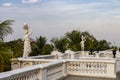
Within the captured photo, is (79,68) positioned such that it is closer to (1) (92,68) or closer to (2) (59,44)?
(1) (92,68)

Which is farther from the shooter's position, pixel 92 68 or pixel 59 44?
pixel 59 44

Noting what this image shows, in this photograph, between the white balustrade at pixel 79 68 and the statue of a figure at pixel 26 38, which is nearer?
the white balustrade at pixel 79 68

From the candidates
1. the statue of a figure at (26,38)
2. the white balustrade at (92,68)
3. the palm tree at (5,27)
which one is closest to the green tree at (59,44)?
the statue of a figure at (26,38)

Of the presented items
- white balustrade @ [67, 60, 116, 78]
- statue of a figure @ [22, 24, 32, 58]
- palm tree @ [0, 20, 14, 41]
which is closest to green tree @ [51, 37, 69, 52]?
statue of a figure @ [22, 24, 32, 58]

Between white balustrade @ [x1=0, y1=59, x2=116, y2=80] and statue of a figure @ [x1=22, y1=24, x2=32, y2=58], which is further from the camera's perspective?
statue of a figure @ [x1=22, y1=24, x2=32, y2=58]

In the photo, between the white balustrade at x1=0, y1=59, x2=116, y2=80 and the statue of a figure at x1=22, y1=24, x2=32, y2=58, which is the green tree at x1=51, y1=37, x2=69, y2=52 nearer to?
the statue of a figure at x1=22, y1=24, x2=32, y2=58

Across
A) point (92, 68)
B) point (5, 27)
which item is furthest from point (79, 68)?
point (5, 27)

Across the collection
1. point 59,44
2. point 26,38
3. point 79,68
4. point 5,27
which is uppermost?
point 5,27

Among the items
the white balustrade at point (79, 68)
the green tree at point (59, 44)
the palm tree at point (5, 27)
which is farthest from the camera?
the green tree at point (59, 44)

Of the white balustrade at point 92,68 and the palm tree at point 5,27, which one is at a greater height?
the palm tree at point 5,27

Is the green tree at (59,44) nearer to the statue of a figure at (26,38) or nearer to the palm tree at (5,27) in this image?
the statue of a figure at (26,38)

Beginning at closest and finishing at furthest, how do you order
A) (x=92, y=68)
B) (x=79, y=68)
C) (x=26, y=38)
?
(x=92, y=68) < (x=79, y=68) < (x=26, y=38)

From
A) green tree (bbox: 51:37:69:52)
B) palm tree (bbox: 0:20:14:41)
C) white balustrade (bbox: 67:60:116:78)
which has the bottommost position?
white balustrade (bbox: 67:60:116:78)

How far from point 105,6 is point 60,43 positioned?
10156 mm
